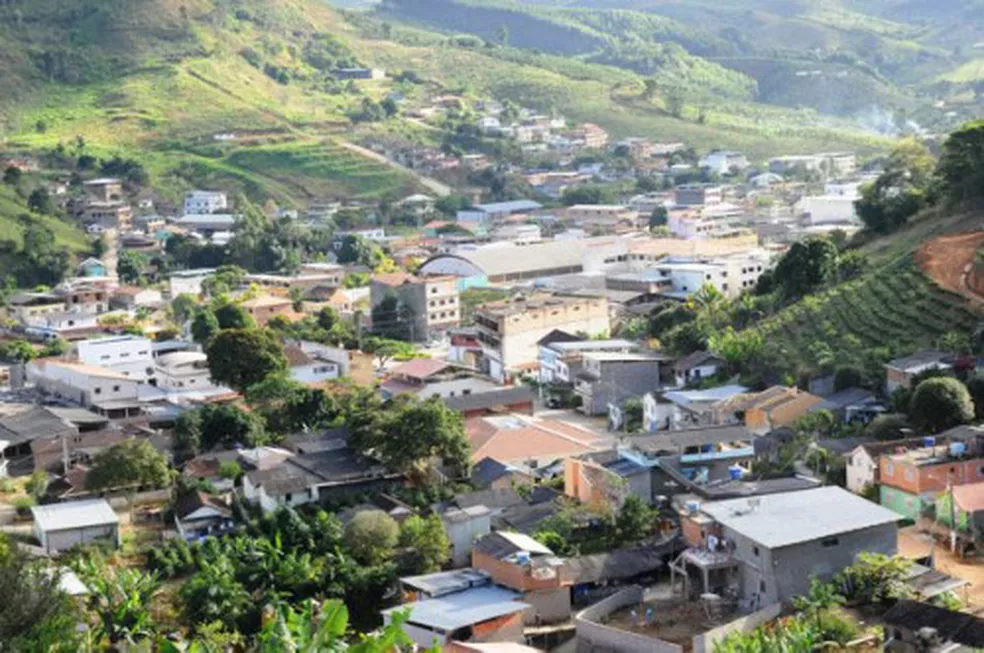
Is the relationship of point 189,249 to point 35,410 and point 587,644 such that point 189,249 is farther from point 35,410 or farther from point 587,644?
point 587,644

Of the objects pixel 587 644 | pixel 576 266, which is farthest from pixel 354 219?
pixel 587 644

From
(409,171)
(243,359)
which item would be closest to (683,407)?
(243,359)

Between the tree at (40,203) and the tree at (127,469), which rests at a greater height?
the tree at (40,203)

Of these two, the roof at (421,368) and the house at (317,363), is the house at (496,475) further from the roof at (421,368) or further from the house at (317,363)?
the house at (317,363)

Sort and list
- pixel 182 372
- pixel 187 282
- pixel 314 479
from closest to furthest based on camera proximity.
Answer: pixel 314 479, pixel 182 372, pixel 187 282

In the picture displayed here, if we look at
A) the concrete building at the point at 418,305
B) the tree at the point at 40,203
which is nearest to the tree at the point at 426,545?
the concrete building at the point at 418,305

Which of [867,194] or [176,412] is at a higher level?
[867,194]

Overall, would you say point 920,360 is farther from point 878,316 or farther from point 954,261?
point 954,261
